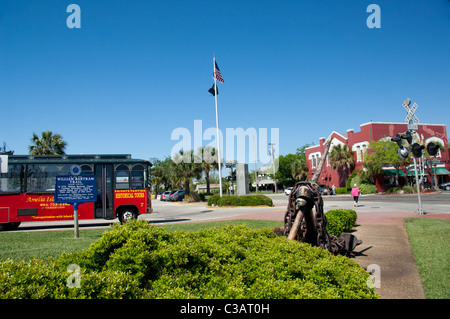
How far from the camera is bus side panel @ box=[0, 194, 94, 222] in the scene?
14.7 m

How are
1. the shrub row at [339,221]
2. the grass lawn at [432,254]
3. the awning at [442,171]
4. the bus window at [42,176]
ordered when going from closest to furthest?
the grass lawn at [432,254] → the shrub row at [339,221] → the bus window at [42,176] → the awning at [442,171]

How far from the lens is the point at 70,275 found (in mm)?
2969

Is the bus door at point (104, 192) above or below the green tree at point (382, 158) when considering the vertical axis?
below

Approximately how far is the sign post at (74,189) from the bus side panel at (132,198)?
433cm

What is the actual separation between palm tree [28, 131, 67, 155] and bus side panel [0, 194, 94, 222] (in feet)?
56.2

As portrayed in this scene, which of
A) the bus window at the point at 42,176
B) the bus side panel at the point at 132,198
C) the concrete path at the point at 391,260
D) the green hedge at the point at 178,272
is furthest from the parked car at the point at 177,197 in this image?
the green hedge at the point at 178,272

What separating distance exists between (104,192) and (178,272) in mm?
13024

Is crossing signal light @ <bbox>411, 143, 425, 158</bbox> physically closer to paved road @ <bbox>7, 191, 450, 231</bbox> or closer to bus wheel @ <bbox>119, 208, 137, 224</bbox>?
paved road @ <bbox>7, 191, 450, 231</bbox>

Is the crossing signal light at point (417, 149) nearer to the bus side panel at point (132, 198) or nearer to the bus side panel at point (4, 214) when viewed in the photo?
the bus side panel at point (132, 198)

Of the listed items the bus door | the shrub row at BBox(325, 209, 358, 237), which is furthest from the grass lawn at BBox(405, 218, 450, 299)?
the bus door

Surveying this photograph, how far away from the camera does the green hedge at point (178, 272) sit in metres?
2.88

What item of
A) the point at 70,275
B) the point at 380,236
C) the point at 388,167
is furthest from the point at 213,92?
the point at 388,167

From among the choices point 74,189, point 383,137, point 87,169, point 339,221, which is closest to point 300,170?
point 383,137

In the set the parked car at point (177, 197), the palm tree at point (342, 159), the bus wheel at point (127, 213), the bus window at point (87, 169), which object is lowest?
the parked car at point (177, 197)
